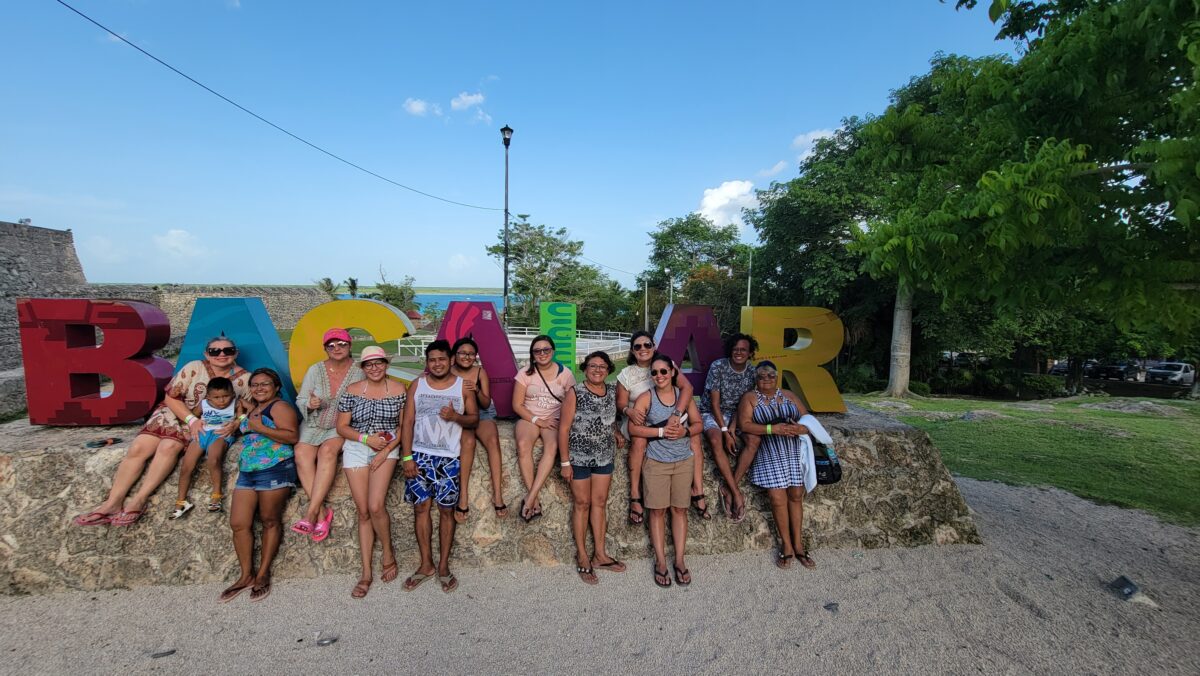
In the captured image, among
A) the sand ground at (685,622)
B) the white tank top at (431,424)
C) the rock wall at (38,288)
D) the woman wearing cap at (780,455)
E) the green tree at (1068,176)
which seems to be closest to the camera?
the green tree at (1068,176)

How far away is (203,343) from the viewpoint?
16.4ft

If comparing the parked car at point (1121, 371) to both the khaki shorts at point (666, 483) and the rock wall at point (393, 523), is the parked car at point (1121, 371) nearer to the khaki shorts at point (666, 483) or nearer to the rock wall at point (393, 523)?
the rock wall at point (393, 523)

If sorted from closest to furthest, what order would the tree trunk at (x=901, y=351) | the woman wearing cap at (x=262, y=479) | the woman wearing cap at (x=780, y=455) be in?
the woman wearing cap at (x=262, y=479) < the woman wearing cap at (x=780, y=455) < the tree trunk at (x=901, y=351)

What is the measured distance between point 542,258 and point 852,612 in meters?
32.9

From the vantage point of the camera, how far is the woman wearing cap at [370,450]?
4.09 meters

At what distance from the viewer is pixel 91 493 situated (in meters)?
4.35

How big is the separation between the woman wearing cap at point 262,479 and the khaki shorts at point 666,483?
3.05 metres

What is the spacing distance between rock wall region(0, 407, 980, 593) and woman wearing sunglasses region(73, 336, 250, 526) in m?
0.15

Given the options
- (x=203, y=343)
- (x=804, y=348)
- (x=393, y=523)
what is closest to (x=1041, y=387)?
(x=804, y=348)

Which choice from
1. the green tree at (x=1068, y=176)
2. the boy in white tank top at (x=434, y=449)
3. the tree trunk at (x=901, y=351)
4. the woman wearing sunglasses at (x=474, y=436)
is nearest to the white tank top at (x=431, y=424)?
the boy in white tank top at (x=434, y=449)

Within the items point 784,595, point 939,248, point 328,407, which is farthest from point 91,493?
point 939,248

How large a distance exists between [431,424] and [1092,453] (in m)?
10.6

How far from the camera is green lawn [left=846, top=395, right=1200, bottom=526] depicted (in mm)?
6363

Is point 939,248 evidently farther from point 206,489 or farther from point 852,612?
point 206,489
